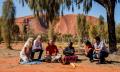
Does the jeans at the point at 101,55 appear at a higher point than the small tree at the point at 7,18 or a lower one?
lower

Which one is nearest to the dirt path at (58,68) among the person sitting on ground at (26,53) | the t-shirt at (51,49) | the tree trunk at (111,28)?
the person sitting on ground at (26,53)

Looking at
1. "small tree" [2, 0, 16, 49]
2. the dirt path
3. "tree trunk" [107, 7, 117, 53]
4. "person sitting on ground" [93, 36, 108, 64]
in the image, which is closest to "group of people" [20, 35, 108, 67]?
"person sitting on ground" [93, 36, 108, 64]

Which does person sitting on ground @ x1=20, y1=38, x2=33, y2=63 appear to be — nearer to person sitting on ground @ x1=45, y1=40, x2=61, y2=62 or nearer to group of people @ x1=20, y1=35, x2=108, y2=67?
group of people @ x1=20, y1=35, x2=108, y2=67

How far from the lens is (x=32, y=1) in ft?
85.7

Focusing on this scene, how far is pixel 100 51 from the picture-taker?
17703 mm

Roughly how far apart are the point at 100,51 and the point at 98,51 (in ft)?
0.85

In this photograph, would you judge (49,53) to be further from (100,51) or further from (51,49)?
(100,51)

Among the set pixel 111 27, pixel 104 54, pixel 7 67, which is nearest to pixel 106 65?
pixel 104 54

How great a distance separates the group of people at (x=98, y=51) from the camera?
58.4 ft

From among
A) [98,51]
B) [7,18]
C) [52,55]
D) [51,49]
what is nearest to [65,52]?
[52,55]

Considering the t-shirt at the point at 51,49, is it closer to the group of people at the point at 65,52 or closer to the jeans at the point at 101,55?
the group of people at the point at 65,52

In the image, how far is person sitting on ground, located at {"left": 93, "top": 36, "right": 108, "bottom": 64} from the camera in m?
17.8

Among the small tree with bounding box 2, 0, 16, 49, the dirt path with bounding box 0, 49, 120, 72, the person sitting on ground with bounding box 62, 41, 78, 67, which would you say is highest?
the small tree with bounding box 2, 0, 16, 49

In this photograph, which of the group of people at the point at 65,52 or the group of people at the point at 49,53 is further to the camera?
the group of people at the point at 49,53
